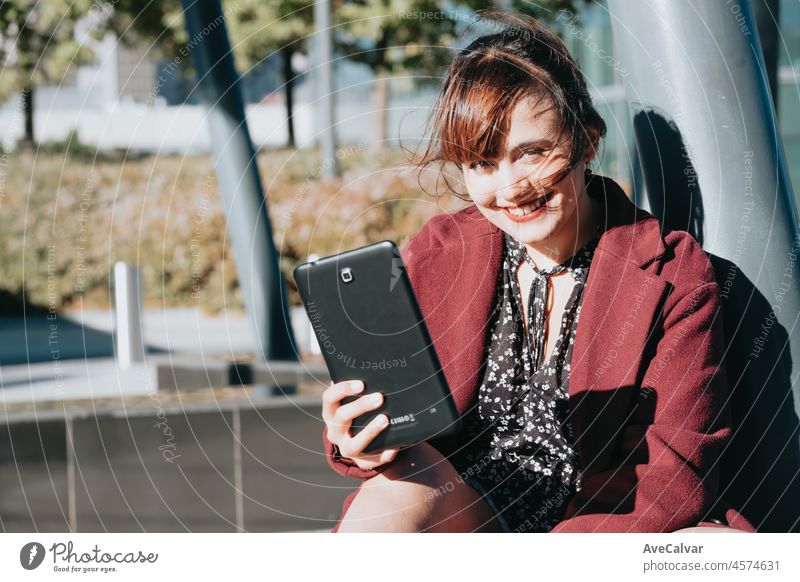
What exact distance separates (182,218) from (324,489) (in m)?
4.12

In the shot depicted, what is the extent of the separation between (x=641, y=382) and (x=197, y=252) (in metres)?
3.30

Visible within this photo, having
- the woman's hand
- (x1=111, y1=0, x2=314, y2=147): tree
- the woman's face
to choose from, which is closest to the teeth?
the woman's face

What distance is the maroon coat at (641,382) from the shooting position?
1.69 meters

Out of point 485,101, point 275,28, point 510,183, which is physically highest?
point 275,28

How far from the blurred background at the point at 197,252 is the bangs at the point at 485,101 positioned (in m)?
0.19

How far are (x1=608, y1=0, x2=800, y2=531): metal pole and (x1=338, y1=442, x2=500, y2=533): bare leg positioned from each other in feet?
1.75

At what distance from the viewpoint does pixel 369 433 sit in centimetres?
163

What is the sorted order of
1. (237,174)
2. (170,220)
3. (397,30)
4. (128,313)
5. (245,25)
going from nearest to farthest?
(237,174), (128,313), (170,220), (397,30), (245,25)

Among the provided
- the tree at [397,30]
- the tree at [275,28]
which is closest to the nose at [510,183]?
the tree at [397,30]

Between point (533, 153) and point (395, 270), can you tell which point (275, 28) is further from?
point (395, 270)

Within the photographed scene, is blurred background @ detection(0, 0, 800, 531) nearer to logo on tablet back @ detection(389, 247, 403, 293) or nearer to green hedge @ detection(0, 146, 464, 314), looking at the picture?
green hedge @ detection(0, 146, 464, 314)

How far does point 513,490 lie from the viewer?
1.87 metres

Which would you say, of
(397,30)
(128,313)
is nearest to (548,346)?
(128,313)
